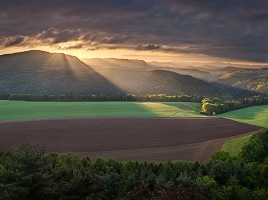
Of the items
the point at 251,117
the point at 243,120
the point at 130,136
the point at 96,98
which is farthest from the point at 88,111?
the point at 251,117

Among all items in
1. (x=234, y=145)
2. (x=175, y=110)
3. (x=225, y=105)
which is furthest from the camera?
(x=225, y=105)

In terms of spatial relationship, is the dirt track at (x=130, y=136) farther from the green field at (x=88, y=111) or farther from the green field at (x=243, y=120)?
the green field at (x=88, y=111)

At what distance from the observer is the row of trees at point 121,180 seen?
29906 mm

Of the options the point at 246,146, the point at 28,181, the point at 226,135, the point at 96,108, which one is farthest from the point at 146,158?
the point at 96,108

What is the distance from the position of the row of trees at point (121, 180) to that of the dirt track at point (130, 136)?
45.7 ft

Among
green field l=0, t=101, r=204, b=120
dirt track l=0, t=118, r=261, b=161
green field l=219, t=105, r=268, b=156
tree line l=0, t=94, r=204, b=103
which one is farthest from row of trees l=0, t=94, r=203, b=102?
dirt track l=0, t=118, r=261, b=161

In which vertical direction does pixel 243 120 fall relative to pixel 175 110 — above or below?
below

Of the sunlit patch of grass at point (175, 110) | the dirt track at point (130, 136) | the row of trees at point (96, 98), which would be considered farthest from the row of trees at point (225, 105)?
the row of trees at point (96, 98)

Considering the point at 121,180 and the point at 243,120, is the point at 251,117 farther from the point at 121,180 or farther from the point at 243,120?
the point at 121,180

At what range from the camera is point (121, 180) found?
44625 millimetres

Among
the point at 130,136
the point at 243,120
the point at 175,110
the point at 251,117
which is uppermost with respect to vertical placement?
the point at 175,110

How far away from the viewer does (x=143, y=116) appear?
11788cm

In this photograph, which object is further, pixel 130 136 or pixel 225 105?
pixel 225 105

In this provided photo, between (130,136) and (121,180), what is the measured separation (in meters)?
42.3
